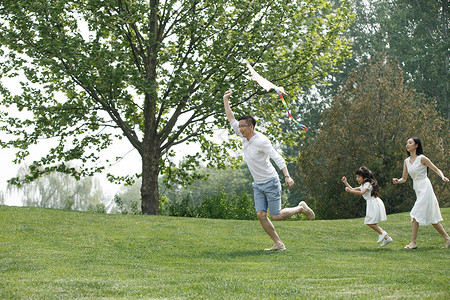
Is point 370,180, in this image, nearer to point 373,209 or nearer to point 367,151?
point 373,209

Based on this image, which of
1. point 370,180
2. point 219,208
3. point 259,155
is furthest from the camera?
point 219,208

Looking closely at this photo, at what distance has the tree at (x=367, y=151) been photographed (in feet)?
74.9

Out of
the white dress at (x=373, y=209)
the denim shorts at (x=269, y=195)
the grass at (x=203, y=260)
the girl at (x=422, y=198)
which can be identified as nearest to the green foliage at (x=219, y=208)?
the grass at (x=203, y=260)

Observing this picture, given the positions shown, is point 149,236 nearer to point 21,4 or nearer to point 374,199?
point 374,199

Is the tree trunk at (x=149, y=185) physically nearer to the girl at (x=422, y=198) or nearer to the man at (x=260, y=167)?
the man at (x=260, y=167)

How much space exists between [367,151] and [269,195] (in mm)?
15296

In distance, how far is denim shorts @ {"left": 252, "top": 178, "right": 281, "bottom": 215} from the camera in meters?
9.24

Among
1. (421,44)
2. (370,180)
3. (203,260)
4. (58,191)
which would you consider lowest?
(203,260)

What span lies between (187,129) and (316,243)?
11.1m

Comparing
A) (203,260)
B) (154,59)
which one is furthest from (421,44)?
(203,260)

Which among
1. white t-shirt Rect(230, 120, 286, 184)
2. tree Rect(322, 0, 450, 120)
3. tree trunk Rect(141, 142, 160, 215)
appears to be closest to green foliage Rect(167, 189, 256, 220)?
tree trunk Rect(141, 142, 160, 215)

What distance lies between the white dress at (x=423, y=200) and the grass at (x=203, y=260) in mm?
657

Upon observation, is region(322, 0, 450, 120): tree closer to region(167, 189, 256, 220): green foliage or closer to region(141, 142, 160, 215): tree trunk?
region(167, 189, 256, 220): green foliage

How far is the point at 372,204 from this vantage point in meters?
11.3
